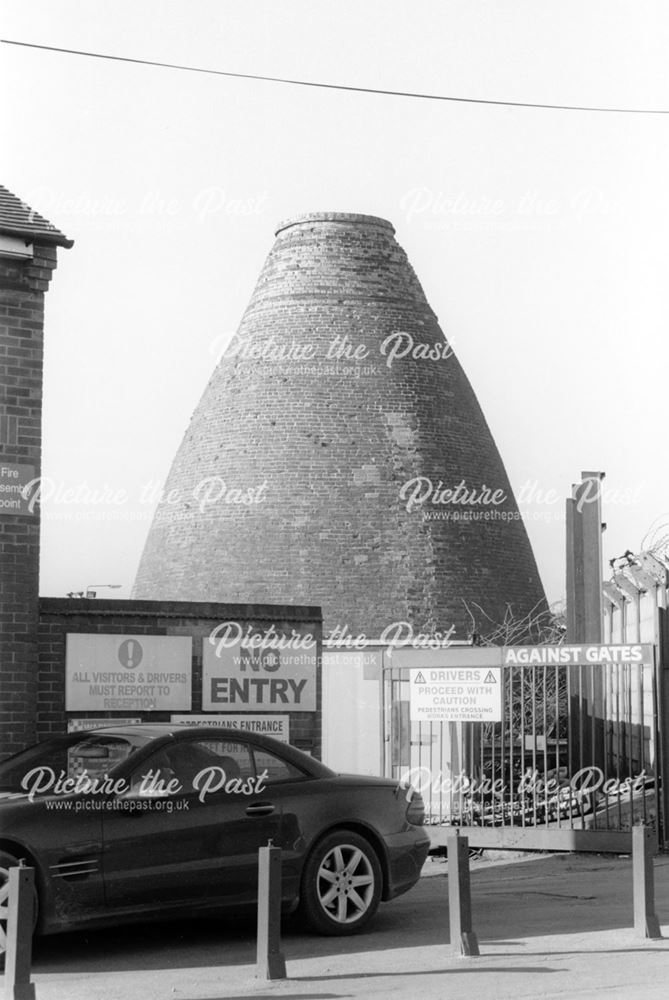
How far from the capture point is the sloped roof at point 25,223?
13.0 metres

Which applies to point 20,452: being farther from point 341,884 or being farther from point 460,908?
point 460,908

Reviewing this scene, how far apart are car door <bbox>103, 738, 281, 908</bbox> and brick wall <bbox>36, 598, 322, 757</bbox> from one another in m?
3.73

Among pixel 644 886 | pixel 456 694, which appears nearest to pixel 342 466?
pixel 456 694

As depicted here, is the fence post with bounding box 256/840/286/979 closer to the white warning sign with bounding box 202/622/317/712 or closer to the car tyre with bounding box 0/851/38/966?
the car tyre with bounding box 0/851/38/966

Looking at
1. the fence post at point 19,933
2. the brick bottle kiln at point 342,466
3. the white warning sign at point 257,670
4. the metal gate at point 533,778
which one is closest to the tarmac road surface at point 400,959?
the fence post at point 19,933

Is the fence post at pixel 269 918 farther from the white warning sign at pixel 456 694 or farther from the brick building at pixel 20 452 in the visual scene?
the white warning sign at pixel 456 694

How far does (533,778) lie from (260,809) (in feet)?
19.0

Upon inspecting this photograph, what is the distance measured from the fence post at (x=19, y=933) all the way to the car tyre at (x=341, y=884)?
2355 millimetres

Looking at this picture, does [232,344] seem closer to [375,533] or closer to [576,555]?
[375,533]

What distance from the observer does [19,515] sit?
1277 cm

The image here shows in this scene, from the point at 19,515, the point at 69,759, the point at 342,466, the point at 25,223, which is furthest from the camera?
the point at 342,466

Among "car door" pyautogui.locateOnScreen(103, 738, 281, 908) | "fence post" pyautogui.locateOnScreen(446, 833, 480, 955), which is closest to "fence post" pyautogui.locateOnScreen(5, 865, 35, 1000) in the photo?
"car door" pyautogui.locateOnScreen(103, 738, 281, 908)

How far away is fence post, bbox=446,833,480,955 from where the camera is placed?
8.99 metres

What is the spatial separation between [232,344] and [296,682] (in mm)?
15664
